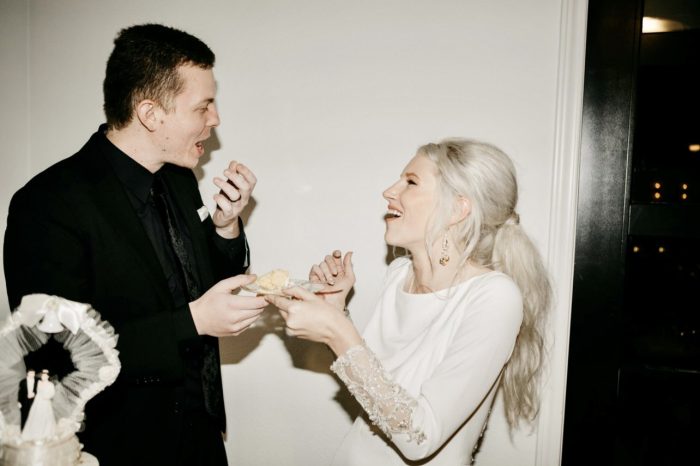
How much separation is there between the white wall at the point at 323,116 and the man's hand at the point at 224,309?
2.92 feet

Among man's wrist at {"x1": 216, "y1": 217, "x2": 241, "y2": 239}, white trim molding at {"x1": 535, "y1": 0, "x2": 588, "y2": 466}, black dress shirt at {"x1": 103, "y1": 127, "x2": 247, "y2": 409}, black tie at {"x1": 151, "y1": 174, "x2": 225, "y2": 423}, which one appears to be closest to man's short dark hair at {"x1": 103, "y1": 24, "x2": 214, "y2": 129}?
black dress shirt at {"x1": 103, "y1": 127, "x2": 247, "y2": 409}

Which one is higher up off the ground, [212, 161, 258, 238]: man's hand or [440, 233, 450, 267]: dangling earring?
[212, 161, 258, 238]: man's hand

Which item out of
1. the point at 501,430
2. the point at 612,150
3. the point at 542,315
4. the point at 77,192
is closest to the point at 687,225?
the point at 612,150

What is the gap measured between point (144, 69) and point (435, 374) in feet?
4.79

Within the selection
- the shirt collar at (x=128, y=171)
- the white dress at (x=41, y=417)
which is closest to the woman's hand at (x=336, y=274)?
the shirt collar at (x=128, y=171)

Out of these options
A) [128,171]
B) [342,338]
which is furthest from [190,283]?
[342,338]

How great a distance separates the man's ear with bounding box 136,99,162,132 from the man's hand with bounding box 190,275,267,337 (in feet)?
2.22

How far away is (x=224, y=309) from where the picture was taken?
4.78 ft

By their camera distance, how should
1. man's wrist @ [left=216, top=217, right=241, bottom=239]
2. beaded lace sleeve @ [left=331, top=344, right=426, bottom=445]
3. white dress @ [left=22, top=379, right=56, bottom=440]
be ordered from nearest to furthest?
white dress @ [left=22, top=379, right=56, bottom=440] → beaded lace sleeve @ [left=331, top=344, right=426, bottom=445] → man's wrist @ [left=216, top=217, right=241, bottom=239]

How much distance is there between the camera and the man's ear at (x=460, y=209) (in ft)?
5.27

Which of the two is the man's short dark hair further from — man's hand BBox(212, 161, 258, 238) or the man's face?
man's hand BBox(212, 161, 258, 238)

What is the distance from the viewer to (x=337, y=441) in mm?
2381

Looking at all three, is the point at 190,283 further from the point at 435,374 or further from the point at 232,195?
the point at 435,374

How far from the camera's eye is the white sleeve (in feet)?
4.27
